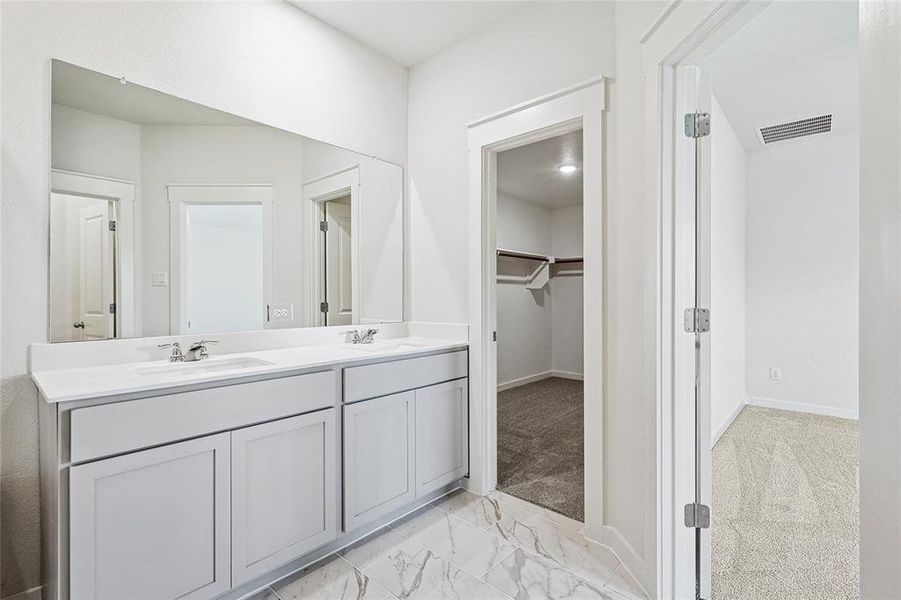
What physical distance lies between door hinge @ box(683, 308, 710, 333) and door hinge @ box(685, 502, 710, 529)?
0.67 m

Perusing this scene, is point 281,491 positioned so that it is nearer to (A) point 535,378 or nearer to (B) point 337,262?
(B) point 337,262

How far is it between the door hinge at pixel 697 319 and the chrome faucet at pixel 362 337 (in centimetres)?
172

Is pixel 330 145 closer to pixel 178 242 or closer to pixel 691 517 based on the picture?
pixel 178 242

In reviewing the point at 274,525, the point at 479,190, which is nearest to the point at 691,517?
the point at 274,525

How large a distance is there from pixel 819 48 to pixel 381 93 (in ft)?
8.85

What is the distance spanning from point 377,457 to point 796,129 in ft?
14.6

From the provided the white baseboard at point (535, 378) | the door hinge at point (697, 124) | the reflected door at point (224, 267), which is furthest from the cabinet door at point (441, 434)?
the white baseboard at point (535, 378)

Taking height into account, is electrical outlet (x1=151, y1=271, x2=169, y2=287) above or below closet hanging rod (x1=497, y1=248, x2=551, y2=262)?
below

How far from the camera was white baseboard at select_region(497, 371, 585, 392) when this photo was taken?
17.3ft

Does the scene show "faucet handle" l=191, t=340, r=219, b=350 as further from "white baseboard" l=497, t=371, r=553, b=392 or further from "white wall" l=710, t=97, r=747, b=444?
"white baseboard" l=497, t=371, r=553, b=392

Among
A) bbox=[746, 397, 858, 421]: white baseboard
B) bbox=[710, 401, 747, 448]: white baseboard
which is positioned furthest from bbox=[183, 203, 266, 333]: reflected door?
bbox=[746, 397, 858, 421]: white baseboard

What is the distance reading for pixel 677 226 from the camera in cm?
164

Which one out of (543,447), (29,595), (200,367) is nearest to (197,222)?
(200,367)

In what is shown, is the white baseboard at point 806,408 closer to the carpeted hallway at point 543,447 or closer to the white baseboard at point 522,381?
the carpeted hallway at point 543,447
